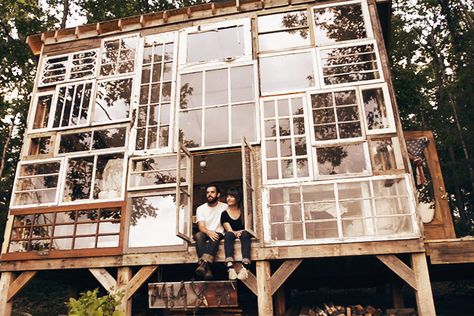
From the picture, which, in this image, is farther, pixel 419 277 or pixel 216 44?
pixel 216 44

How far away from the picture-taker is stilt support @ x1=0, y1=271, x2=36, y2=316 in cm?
745

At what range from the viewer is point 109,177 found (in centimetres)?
784

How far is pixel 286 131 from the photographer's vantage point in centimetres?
737

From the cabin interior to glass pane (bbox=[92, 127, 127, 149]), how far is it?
0.11 ft

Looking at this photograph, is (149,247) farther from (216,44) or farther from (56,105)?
(216,44)

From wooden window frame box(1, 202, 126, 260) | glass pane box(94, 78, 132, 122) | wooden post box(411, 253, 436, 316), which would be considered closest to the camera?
wooden post box(411, 253, 436, 316)

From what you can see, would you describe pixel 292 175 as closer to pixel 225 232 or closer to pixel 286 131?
pixel 286 131

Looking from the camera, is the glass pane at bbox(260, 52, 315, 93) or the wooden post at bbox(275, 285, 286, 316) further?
the glass pane at bbox(260, 52, 315, 93)

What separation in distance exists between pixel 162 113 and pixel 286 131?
2.61m

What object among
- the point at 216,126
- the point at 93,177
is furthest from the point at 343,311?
the point at 93,177

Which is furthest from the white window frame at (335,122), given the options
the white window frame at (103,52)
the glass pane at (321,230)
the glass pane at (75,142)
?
the glass pane at (75,142)

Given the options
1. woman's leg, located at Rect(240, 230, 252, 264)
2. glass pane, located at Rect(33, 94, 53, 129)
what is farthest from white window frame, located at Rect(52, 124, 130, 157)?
woman's leg, located at Rect(240, 230, 252, 264)

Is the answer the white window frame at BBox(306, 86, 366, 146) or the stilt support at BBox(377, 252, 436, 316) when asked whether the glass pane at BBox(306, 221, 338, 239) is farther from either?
the white window frame at BBox(306, 86, 366, 146)

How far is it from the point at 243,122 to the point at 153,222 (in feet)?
8.35
